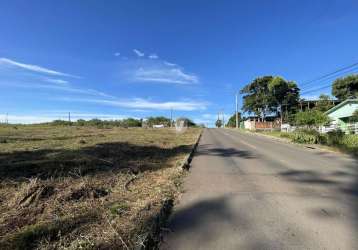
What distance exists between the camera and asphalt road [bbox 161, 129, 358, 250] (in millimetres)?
3754

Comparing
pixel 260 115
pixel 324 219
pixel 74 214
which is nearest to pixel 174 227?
pixel 74 214

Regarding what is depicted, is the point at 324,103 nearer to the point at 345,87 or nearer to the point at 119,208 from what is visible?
the point at 345,87

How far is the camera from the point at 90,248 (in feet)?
10.9

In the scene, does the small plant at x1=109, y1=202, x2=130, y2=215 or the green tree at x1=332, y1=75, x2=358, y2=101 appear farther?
the green tree at x1=332, y1=75, x2=358, y2=101

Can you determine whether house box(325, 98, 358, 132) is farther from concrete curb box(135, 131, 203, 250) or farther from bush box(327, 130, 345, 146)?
concrete curb box(135, 131, 203, 250)

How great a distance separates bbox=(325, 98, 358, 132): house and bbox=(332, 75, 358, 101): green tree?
20.0 meters

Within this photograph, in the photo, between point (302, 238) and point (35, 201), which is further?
point (35, 201)

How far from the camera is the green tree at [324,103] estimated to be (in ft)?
151

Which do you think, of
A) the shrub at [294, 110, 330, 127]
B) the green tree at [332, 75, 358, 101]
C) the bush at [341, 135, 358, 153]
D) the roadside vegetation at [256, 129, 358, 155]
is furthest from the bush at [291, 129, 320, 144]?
the green tree at [332, 75, 358, 101]

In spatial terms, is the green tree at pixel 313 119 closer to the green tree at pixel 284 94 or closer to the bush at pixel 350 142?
the bush at pixel 350 142

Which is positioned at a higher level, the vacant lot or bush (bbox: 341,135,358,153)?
bush (bbox: 341,135,358,153)

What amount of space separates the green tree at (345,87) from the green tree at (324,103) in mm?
1916

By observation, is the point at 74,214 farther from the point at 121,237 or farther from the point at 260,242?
the point at 260,242

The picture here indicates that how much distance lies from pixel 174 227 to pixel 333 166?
28.6 ft
